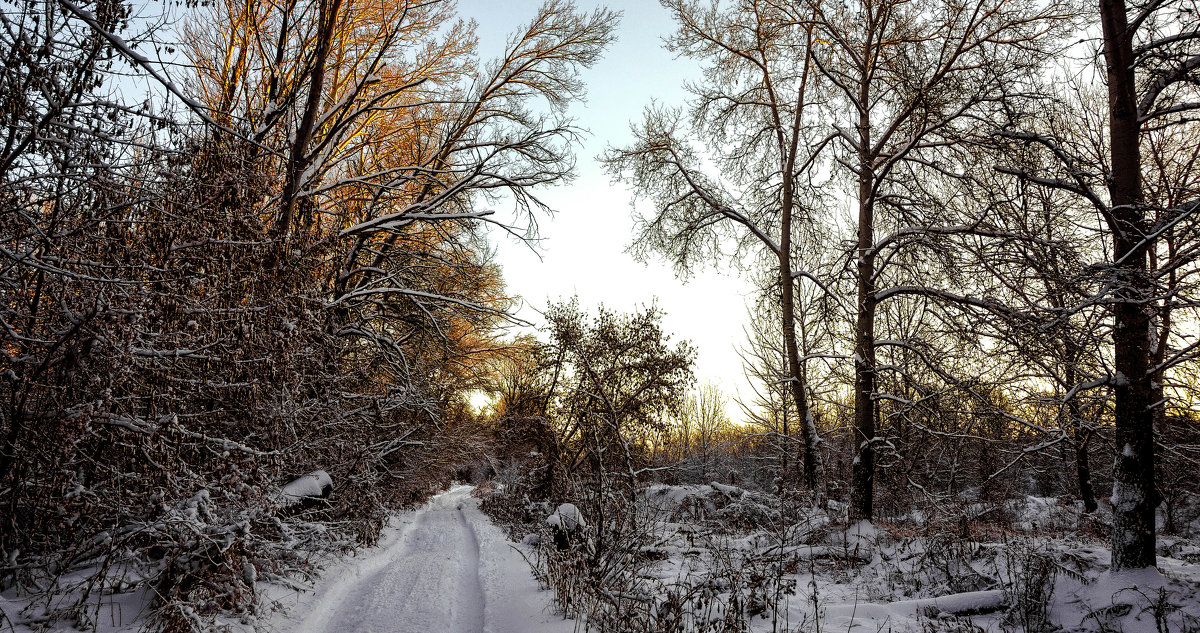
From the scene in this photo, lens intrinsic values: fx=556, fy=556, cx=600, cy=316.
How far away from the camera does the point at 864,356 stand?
32.9ft

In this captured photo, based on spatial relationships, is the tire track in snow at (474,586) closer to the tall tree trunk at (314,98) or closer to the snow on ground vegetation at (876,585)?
the snow on ground vegetation at (876,585)

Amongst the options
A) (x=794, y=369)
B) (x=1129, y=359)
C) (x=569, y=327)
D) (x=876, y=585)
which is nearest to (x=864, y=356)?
(x=794, y=369)

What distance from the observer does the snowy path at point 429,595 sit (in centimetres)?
549

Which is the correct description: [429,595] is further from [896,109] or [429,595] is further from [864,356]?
[896,109]

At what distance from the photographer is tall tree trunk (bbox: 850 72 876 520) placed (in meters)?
9.75

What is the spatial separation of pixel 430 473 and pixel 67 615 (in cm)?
1317

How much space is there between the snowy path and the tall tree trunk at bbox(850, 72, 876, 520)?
5.95m

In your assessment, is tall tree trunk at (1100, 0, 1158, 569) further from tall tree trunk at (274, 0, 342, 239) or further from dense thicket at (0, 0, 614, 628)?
tall tree trunk at (274, 0, 342, 239)

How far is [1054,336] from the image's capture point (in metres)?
5.21

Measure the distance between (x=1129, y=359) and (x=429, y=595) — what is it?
787 cm

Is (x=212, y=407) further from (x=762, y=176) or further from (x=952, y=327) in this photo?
(x=762, y=176)

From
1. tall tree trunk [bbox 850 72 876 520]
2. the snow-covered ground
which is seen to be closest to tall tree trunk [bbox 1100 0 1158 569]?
tall tree trunk [bbox 850 72 876 520]

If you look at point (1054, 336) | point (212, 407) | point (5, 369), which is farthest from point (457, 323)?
point (1054, 336)

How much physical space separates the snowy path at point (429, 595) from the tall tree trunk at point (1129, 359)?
534cm
